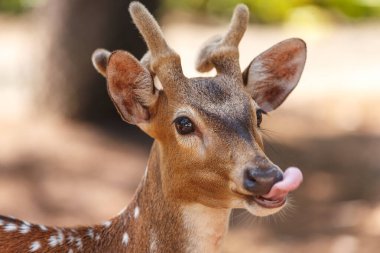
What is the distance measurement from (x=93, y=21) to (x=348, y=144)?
3.35 metres

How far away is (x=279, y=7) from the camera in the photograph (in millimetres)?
17156

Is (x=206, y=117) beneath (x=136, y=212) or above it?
above

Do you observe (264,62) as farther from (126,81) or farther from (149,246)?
(149,246)

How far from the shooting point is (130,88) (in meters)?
4.34

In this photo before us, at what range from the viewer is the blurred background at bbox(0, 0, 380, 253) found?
27.7ft

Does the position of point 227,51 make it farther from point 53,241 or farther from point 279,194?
point 53,241

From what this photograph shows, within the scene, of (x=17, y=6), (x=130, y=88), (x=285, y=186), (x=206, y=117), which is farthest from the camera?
(x=17, y=6)

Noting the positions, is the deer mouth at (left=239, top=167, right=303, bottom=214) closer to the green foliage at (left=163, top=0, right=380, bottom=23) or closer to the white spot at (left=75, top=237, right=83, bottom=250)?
the white spot at (left=75, top=237, right=83, bottom=250)

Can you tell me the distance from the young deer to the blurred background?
11.2 feet

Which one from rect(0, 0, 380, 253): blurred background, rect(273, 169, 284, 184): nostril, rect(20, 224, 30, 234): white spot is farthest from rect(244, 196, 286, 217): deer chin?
rect(0, 0, 380, 253): blurred background

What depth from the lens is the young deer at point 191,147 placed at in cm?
398

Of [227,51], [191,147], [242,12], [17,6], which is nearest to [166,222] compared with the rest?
[191,147]

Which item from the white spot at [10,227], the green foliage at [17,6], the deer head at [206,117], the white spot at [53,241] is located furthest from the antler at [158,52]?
the green foliage at [17,6]

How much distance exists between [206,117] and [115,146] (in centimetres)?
560
